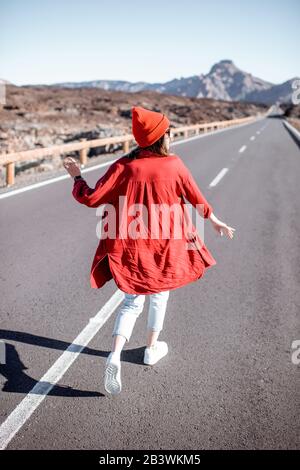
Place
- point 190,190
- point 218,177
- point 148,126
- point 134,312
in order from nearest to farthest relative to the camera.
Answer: point 148,126 < point 190,190 < point 134,312 < point 218,177

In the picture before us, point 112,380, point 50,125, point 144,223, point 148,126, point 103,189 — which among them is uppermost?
point 148,126

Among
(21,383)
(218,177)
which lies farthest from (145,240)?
(218,177)

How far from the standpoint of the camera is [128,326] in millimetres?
2994

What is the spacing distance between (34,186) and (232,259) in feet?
19.4

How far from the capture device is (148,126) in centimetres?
274

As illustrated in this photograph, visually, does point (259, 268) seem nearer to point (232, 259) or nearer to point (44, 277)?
point (232, 259)

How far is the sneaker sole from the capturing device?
282 centimetres

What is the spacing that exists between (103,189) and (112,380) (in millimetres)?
1235

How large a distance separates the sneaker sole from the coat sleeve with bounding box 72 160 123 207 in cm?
107

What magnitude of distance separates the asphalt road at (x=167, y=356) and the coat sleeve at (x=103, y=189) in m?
1.33

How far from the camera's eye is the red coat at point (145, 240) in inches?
111

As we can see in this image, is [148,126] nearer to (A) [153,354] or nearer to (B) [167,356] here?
(A) [153,354]

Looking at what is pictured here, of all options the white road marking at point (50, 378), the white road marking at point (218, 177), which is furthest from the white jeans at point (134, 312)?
the white road marking at point (218, 177)

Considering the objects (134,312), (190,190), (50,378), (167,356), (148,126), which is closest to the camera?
(148,126)
